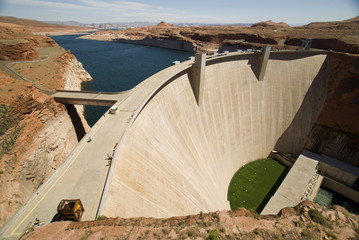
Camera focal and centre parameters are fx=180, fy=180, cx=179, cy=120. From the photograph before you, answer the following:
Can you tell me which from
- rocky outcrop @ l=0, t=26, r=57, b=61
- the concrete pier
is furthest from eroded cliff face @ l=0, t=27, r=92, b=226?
the concrete pier

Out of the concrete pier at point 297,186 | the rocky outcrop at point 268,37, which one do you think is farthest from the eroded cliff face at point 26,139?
the rocky outcrop at point 268,37

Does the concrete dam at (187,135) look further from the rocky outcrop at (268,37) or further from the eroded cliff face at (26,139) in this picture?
the rocky outcrop at (268,37)

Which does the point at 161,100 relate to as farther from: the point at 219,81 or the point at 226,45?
the point at 226,45

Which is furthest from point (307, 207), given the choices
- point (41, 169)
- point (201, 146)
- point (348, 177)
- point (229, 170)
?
point (41, 169)

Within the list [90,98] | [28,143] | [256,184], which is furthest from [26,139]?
[256,184]

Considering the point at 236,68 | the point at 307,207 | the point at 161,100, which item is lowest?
the point at 307,207

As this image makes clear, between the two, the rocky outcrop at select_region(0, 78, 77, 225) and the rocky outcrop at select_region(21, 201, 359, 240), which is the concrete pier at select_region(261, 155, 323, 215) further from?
the rocky outcrop at select_region(0, 78, 77, 225)
